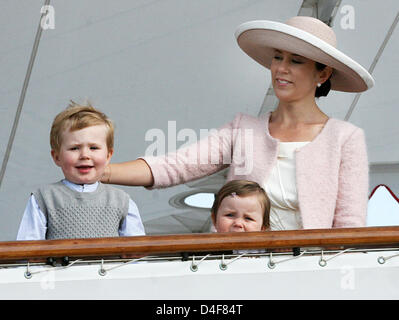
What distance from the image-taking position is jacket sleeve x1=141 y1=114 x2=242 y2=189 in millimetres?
2193

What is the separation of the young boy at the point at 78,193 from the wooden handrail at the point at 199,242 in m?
0.38

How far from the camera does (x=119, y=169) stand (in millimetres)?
2119

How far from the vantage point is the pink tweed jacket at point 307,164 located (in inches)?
84.9

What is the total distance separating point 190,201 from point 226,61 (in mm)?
810

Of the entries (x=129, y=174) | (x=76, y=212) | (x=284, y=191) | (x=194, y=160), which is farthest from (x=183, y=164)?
(x=76, y=212)

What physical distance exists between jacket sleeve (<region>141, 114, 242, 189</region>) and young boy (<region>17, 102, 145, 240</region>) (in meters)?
0.20

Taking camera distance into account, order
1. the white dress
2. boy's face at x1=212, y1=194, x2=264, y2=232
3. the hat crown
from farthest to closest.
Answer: the hat crown → the white dress → boy's face at x1=212, y1=194, x2=264, y2=232

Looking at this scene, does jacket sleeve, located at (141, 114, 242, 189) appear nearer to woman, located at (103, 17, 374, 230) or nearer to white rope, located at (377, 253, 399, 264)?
woman, located at (103, 17, 374, 230)

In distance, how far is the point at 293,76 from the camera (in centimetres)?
224

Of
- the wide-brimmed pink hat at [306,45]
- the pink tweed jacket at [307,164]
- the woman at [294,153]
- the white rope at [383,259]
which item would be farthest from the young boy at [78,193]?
the white rope at [383,259]

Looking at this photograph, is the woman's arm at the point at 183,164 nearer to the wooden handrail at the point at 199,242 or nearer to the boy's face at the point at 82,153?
the boy's face at the point at 82,153

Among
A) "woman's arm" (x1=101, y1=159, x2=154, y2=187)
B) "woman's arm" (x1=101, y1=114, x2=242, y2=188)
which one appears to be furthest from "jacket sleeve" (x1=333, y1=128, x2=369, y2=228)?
"woman's arm" (x1=101, y1=159, x2=154, y2=187)
